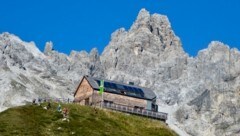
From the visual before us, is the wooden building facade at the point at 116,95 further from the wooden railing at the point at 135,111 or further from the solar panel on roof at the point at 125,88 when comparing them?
the wooden railing at the point at 135,111

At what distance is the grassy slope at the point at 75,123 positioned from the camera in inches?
2756

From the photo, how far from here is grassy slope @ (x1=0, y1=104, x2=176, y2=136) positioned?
70000 mm

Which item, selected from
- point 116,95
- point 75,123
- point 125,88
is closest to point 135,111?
Result: point 116,95

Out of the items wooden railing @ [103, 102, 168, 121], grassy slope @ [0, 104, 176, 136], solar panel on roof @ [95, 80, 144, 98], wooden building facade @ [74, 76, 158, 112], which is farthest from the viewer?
solar panel on roof @ [95, 80, 144, 98]

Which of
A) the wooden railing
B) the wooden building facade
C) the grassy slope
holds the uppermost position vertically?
the wooden building facade

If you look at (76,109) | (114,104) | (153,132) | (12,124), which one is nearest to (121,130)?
(153,132)

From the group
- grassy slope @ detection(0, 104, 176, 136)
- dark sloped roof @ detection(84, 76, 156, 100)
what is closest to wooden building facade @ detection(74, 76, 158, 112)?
dark sloped roof @ detection(84, 76, 156, 100)

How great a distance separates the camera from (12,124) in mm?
70812

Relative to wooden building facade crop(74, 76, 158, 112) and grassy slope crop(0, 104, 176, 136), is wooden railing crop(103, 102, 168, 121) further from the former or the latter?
grassy slope crop(0, 104, 176, 136)

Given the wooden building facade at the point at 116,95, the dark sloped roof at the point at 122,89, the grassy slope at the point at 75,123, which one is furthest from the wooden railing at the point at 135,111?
the grassy slope at the point at 75,123

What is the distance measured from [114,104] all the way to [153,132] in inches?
897

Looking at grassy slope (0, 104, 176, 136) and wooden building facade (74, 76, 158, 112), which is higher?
wooden building facade (74, 76, 158, 112)

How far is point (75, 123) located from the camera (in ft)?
254

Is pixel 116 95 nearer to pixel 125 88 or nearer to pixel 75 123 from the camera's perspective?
pixel 125 88
